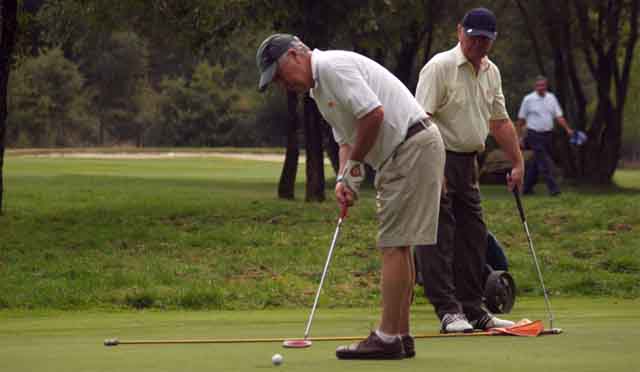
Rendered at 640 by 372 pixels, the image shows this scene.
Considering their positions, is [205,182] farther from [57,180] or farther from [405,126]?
[405,126]

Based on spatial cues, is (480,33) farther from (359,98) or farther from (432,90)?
(359,98)

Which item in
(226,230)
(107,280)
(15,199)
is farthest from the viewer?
(15,199)

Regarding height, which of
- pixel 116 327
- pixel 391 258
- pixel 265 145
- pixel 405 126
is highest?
pixel 405 126

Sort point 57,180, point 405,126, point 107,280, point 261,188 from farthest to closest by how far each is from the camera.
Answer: point 57,180
point 261,188
point 107,280
point 405,126

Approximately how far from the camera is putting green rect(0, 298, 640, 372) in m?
6.68

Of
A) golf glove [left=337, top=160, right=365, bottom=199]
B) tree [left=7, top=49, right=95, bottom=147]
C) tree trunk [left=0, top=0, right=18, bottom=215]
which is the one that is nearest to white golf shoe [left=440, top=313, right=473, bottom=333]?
golf glove [left=337, top=160, right=365, bottom=199]

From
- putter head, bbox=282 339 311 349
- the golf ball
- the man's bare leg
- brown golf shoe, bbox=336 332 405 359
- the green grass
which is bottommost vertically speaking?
the green grass

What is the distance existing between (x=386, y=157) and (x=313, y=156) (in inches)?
592

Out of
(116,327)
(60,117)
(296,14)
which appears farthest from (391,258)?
(60,117)

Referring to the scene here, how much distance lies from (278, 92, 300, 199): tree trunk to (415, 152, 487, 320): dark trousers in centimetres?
1362

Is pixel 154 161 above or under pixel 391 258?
under

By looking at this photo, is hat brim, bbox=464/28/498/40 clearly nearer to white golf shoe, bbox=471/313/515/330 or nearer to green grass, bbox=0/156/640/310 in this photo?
white golf shoe, bbox=471/313/515/330

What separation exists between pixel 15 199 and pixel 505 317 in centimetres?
1450

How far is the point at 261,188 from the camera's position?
98.9 ft
